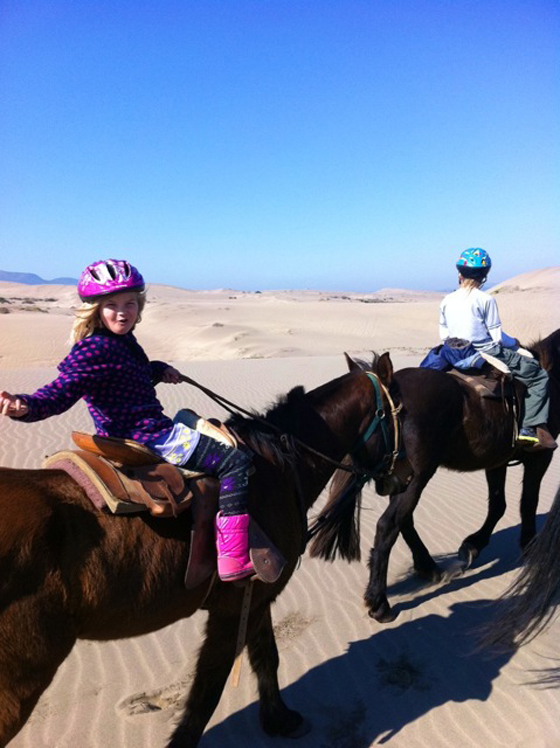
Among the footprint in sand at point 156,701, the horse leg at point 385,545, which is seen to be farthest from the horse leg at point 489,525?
the footprint in sand at point 156,701

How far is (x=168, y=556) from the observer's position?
90.0 inches

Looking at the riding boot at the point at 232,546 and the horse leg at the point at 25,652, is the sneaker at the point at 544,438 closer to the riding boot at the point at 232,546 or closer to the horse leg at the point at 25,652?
the riding boot at the point at 232,546

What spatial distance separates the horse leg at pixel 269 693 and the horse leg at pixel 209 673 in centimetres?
45

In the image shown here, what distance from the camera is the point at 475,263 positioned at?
4.78 meters

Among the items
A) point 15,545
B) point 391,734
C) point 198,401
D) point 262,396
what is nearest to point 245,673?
point 391,734

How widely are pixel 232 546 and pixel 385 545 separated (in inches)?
96.9

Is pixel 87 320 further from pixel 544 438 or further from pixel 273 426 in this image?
pixel 544 438

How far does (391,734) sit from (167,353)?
1038 inches

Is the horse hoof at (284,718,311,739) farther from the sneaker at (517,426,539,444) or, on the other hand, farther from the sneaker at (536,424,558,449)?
the sneaker at (536,424,558,449)

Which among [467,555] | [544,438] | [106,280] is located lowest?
[467,555]

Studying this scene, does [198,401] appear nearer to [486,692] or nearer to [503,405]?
[503,405]

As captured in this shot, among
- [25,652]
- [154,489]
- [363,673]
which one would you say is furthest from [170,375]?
[363,673]

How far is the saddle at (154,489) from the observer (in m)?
2.17

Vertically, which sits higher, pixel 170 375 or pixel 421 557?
pixel 170 375
